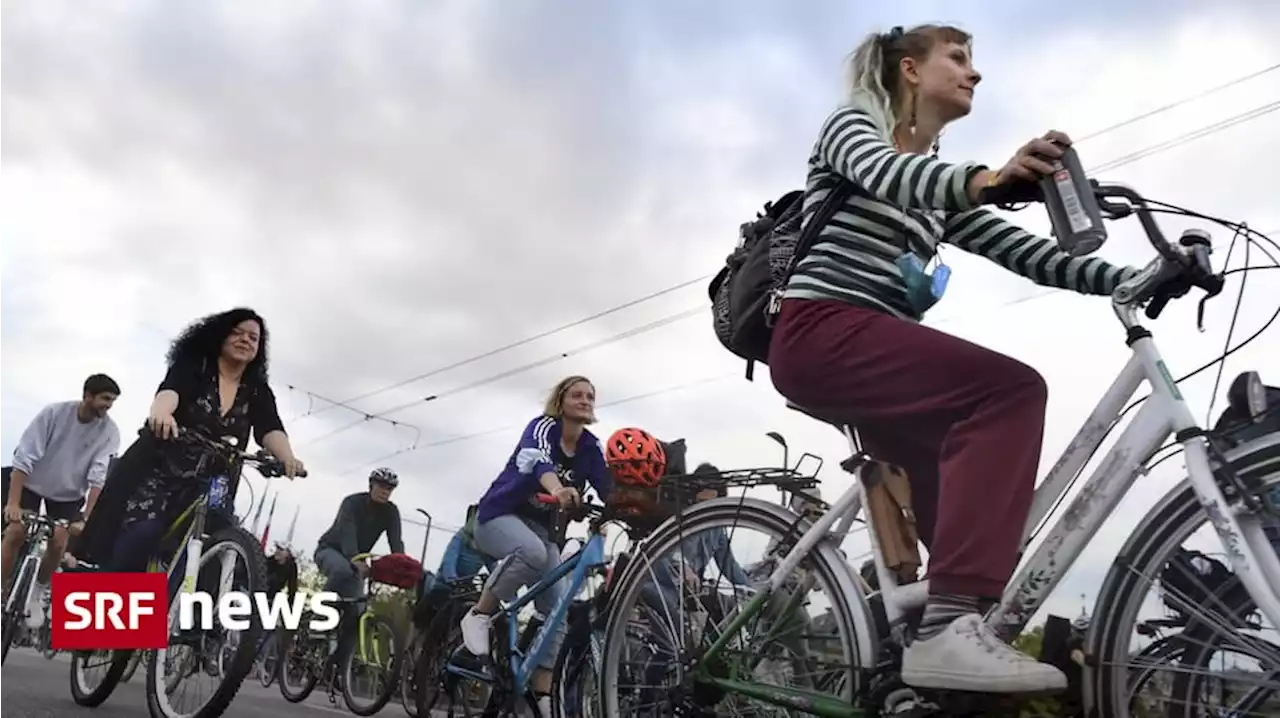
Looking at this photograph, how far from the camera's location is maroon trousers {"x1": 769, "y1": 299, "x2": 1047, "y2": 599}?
2020 mm

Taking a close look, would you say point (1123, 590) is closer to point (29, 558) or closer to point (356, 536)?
point (29, 558)

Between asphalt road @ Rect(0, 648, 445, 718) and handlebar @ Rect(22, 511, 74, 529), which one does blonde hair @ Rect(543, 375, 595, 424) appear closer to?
asphalt road @ Rect(0, 648, 445, 718)

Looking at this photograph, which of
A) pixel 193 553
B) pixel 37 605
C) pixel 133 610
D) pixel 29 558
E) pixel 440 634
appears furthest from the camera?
pixel 29 558

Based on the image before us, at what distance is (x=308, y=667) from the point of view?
30.5 ft

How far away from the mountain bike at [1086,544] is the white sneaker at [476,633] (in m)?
2.33

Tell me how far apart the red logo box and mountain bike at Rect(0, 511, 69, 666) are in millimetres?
2189

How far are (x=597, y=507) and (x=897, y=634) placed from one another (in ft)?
7.65

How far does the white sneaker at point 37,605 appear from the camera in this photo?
6.51 m

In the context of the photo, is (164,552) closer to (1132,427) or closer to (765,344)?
(765,344)

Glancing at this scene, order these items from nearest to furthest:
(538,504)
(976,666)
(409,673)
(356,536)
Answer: (976,666)
(538,504)
(409,673)
(356,536)

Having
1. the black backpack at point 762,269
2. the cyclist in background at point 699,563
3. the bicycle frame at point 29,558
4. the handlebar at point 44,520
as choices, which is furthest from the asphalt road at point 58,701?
the black backpack at point 762,269

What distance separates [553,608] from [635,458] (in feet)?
3.61

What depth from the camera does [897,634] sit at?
2268mm

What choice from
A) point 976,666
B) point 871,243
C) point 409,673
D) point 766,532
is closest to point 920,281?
point 871,243
